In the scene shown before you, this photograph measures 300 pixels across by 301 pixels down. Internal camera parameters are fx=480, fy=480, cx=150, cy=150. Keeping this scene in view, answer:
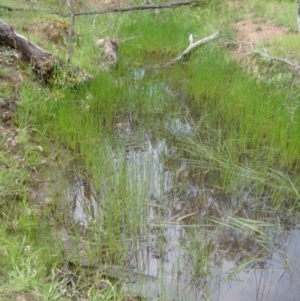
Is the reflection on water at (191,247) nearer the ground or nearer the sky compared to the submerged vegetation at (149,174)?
nearer the ground

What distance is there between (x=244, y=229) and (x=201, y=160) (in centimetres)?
113

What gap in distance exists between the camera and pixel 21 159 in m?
4.42

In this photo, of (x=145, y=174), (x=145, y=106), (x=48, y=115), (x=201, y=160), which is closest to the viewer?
(x=145, y=174)

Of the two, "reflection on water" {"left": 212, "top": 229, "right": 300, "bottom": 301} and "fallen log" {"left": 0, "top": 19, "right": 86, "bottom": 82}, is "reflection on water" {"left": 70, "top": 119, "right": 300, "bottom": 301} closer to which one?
"reflection on water" {"left": 212, "top": 229, "right": 300, "bottom": 301}

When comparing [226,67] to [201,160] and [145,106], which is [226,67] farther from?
[201,160]

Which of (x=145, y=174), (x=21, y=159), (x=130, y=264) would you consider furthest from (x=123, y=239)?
(x=21, y=159)

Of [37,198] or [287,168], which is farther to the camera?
[287,168]

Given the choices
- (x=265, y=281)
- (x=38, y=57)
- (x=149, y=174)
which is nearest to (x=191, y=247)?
(x=265, y=281)

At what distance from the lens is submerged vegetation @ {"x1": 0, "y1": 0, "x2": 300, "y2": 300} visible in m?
3.29

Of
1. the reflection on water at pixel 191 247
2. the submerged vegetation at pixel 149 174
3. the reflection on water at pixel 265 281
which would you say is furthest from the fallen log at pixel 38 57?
the reflection on water at pixel 265 281

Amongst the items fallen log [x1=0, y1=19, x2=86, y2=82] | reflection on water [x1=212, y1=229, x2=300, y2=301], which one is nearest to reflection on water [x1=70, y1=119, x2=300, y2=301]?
reflection on water [x1=212, y1=229, x2=300, y2=301]

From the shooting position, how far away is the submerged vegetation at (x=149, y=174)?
3.29m

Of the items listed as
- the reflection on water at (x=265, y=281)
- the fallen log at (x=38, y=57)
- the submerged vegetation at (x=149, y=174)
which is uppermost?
the fallen log at (x=38, y=57)

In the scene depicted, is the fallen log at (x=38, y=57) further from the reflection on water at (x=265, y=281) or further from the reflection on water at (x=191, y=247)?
the reflection on water at (x=265, y=281)
